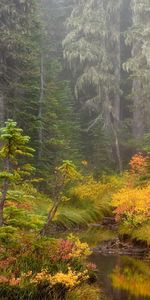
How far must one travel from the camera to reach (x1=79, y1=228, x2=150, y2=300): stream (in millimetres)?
11242

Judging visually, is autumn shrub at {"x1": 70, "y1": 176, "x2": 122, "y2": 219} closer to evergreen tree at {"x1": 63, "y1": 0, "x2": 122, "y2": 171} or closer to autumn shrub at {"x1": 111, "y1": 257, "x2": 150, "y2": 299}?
evergreen tree at {"x1": 63, "y1": 0, "x2": 122, "y2": 171}

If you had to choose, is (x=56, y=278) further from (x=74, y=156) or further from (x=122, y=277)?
(x=74, y=156)

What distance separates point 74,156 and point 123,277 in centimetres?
1648

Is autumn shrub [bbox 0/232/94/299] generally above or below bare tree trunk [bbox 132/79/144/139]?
below

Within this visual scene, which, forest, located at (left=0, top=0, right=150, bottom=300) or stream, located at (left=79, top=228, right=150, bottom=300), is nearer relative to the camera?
forest, located at (left=0, top=0, right=150, bottom=300)

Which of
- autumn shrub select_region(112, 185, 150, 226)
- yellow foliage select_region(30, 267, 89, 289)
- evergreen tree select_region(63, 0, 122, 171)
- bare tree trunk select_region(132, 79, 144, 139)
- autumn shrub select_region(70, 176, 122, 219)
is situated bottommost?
autumn shrub select_region(70, 176, 122, 219)

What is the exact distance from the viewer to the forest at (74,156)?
31.7 ft

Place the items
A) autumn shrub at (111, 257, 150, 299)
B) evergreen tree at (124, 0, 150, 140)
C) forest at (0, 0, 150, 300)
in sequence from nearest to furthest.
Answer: forest at (0, 0, 150, 300) → autumn shrub at (111, 257, 150, 299) → evergreen tree at (124, 0, 150, 140)

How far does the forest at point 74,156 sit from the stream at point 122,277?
29mm

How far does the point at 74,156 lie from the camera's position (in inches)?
1149

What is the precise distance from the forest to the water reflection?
3cm

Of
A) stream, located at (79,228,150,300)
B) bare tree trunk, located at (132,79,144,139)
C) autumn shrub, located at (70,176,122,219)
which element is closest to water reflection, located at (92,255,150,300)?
stream, located at (79,228,150,300)

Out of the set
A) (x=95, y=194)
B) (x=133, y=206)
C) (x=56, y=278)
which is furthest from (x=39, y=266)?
(x=95, y=194)

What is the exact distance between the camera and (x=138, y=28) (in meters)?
34.5
